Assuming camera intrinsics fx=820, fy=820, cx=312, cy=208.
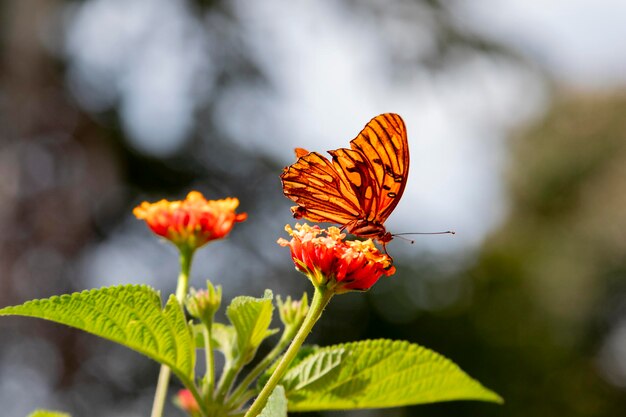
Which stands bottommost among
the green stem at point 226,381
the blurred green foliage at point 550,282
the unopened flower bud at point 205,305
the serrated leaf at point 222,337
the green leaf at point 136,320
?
the blurred green foliage at point 550,282

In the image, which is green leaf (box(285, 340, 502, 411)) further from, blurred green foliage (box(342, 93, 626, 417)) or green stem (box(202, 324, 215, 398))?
blurred green foliage (box(342, 93, 626, 417))

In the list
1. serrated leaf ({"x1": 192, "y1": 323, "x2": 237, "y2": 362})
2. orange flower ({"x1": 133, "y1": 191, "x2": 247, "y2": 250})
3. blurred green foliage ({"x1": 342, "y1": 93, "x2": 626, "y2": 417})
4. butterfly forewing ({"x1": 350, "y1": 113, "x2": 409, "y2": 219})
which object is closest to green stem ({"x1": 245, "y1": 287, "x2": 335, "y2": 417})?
serrated leaf ({"x1": 192, "y1": 323, "x2": 237, "y2": 362})

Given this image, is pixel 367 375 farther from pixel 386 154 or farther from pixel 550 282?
pixel 550 282

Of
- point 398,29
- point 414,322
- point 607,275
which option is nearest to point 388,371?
point 398,29

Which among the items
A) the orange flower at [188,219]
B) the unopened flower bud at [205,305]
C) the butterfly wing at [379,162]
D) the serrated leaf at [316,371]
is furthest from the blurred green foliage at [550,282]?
the serrated leaf at [316,371]

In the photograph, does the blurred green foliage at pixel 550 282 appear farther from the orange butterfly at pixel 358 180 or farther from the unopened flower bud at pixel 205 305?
the unopened flower bud at pixel 205 305

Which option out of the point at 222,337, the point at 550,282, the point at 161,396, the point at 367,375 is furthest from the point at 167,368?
the point at 550,282
